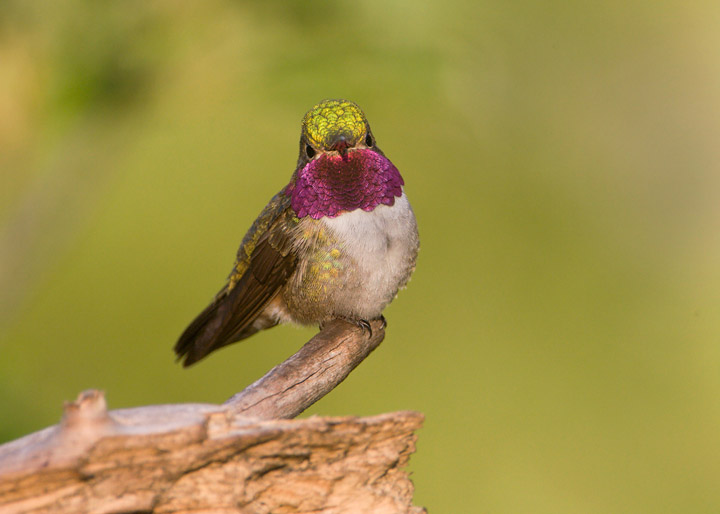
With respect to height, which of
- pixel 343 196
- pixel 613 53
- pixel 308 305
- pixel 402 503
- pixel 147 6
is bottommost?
pixel 402 503

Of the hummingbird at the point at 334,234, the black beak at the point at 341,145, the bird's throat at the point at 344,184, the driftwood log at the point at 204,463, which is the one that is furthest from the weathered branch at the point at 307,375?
the black beak at the point at 341,145

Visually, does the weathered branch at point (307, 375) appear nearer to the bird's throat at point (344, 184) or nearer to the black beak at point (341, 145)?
the bird's throat at point (344, 184)

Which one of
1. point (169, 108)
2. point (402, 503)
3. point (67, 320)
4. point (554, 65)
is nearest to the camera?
point (402, 503)

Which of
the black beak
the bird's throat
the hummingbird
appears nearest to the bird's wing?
the hummingbird

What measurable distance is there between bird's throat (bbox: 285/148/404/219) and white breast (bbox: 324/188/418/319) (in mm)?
39

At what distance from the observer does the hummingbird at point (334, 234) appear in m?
2.99

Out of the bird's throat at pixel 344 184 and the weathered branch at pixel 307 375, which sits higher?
the bird's throat at pixel 344 184

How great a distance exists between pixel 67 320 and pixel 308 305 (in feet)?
14.4

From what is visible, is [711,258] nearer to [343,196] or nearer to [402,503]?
[343,196]

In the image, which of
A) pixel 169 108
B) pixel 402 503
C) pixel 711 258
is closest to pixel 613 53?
pixel 711 258

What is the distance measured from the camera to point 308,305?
3262mm

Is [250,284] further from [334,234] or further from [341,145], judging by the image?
[341,145]

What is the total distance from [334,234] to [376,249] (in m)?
0.17

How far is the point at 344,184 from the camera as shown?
3029 mm
